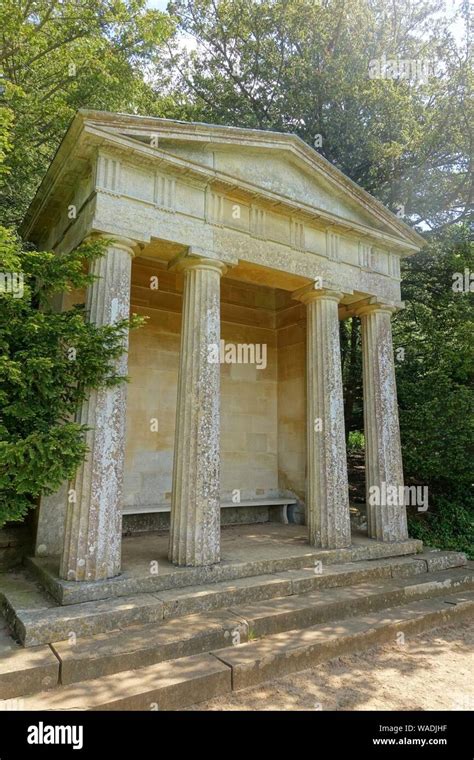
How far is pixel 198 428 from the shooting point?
684 centimetres

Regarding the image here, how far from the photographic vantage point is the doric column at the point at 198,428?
656 centimetres

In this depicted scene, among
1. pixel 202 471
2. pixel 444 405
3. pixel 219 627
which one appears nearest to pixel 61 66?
pixel 202 471

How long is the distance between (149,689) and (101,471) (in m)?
2.63

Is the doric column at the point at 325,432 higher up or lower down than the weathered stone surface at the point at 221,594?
higher up

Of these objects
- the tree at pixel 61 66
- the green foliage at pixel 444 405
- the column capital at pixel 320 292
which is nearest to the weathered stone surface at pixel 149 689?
the column capital at pixel 320 292

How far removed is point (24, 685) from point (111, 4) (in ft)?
43.1

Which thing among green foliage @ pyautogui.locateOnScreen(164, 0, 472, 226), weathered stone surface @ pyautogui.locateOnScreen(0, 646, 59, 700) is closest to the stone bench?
weathered stone surface @ pyautogui.locateOnScreen(0, 646, 59, 700)

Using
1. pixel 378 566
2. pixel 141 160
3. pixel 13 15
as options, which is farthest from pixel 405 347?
pixel 13 15

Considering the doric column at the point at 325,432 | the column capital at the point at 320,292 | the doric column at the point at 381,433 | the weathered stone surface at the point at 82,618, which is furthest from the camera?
the doric column at the point at 381,433

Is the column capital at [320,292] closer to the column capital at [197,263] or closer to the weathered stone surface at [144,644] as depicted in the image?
the column capital at [197,263]

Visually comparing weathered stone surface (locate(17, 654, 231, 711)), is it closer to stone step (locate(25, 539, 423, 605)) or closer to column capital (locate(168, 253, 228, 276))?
stone step (locate(25, 539, 423, 605))

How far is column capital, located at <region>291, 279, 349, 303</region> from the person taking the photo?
866cm

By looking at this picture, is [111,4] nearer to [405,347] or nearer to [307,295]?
[307,295]

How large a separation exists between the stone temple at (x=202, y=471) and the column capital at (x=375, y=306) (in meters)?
0.05
